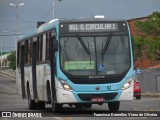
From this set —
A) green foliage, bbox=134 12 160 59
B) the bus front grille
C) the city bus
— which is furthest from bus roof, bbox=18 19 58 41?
green foliage, bbox=134 12 160 59

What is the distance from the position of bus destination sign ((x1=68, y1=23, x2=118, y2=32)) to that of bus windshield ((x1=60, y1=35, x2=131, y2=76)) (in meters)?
0.29

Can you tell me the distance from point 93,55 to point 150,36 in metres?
59.6

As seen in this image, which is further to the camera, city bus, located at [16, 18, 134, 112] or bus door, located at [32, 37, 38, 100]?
bus door, located at [32, 37, 38, 100]

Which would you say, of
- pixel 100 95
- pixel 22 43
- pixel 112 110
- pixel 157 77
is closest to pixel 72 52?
pixel 100 95

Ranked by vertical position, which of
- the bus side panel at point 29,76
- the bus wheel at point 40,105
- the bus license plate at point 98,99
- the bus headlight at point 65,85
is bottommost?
the bus wheel at point 40,105

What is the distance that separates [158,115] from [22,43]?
31.8 feet

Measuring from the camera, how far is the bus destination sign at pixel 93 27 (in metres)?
20.6

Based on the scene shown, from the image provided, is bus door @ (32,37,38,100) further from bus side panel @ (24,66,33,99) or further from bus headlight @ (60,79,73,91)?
bus headlight @ (60,79,73,91)

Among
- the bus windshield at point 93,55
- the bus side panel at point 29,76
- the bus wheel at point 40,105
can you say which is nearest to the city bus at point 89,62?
the bus windshield at point 93,55

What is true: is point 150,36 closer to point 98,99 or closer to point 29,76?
point 29,76

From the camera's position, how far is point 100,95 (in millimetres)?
20000

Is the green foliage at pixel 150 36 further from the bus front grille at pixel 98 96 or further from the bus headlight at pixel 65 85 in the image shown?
the bus headlight at pixel 65 85

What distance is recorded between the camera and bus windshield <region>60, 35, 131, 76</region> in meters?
20.0

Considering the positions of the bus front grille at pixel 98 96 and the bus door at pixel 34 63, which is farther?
the bus door at pixel 34 63
